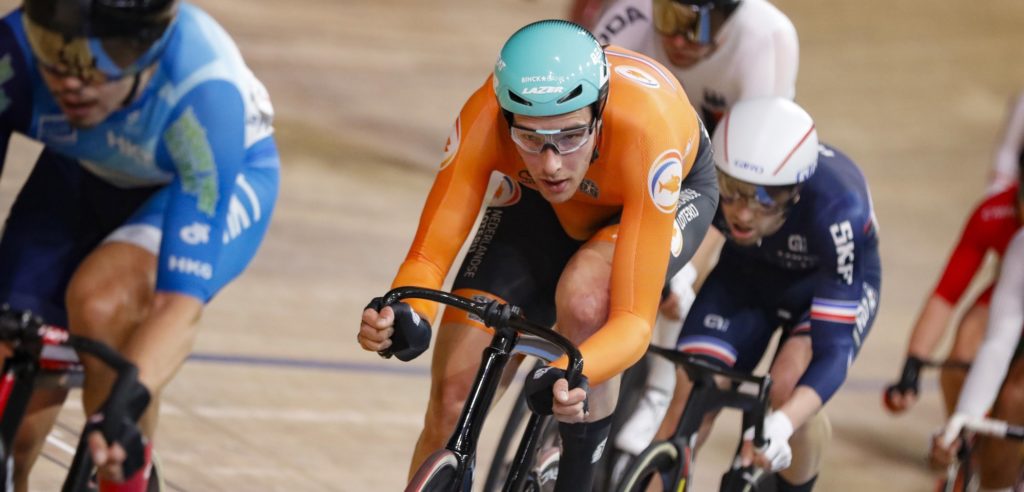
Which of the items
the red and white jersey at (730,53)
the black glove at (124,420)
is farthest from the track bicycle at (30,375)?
the red and white jersey at (730,53)

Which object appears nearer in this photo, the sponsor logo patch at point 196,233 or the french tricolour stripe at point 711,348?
the sponsor logo patch at point 196,233

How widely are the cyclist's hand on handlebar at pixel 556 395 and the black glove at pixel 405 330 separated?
0.25 metres

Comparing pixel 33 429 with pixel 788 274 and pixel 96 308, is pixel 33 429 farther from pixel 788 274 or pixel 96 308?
pixel 788 274

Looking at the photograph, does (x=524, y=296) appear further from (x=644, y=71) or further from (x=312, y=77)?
(x=312, y=77)

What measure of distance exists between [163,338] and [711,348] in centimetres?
179

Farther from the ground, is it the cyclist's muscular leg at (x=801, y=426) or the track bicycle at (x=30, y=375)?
the track bicycle at (x=30, y=375)

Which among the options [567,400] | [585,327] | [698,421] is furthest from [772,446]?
[567,400]

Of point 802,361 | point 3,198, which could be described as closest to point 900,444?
point 802,361

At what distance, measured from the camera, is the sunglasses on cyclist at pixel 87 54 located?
265cm

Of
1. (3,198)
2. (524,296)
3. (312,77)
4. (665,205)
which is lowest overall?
(312,77)

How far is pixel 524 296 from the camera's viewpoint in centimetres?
339

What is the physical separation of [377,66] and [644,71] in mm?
7458

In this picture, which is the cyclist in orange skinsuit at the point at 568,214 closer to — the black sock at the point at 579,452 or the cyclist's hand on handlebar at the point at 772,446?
the black sock at the point at 579,452

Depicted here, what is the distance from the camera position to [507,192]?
3508 mm
